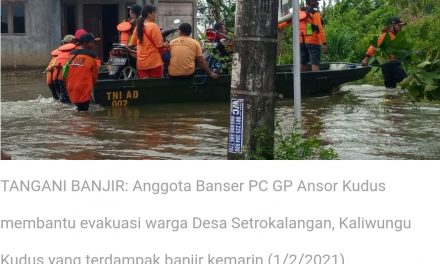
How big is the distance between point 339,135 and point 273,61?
3761 millimetres

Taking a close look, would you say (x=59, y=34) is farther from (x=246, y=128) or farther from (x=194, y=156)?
(x=246, y=128)

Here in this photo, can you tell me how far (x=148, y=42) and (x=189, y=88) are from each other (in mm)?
910

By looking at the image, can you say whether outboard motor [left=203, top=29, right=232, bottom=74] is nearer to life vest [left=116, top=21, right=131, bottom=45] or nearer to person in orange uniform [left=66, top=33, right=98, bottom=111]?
life vest [left=116, top=21, right=131, bottom=45]

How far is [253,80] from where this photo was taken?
718 cm

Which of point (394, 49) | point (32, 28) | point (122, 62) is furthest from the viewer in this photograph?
point (32, 28)

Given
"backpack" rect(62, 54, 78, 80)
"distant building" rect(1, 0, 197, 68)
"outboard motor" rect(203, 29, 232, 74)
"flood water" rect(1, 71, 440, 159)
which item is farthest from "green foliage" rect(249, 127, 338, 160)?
"distant building" rect(1, 0, 197, 68)

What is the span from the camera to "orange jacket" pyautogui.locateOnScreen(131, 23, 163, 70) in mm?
13570

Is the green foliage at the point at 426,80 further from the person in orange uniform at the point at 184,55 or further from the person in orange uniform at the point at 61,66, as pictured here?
the person in orange uniform at the point at 61,66

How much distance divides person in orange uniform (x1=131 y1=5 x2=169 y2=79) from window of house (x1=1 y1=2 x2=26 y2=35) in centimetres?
1066

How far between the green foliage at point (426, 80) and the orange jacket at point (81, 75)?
16.5 feet

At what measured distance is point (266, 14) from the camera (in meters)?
7.07

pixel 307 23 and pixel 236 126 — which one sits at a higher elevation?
pixel 307 23

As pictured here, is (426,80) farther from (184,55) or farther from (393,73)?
(393,73)

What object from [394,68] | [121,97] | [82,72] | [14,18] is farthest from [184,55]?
[14,18]
